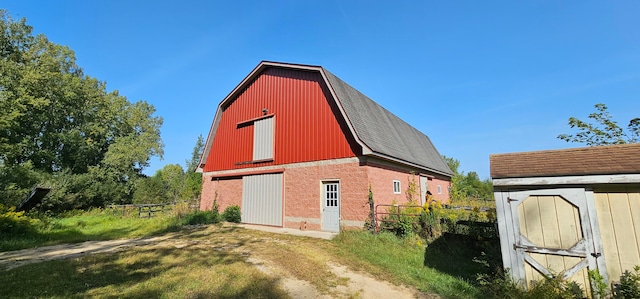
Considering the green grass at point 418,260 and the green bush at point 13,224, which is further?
the green bush at point 13,224

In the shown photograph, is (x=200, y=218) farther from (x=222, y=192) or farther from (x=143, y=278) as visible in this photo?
(x=143, y=278)

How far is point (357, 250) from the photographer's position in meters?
8.04

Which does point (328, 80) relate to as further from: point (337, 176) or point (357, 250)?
point (357, 250)

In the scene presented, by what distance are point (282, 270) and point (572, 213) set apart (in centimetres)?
556

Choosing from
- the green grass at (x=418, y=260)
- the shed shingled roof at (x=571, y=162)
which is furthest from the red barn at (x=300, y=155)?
the shed shingled roof at (x=571, y=162)

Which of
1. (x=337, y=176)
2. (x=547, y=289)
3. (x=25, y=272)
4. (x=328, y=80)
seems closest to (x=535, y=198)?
(x=547, y=289)

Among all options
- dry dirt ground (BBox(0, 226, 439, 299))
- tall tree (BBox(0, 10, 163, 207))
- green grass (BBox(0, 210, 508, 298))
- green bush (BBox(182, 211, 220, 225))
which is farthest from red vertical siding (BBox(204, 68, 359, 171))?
tall tree (BBox(0, 10, 163, 207))

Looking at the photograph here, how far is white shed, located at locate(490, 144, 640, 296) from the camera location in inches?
171

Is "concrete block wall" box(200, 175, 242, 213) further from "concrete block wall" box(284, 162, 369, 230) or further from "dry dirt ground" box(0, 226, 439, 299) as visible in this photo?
"dry dirt ground" box(0, 226, 439, 299)

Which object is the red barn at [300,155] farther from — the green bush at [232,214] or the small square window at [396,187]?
the green bush at [232,214]

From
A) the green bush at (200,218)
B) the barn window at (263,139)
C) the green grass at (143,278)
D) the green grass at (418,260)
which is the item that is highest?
the barn window at (263,139)

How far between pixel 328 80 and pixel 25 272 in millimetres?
10658

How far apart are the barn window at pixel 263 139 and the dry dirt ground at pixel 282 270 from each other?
18.8 ft

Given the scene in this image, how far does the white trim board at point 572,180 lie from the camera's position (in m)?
4.26
